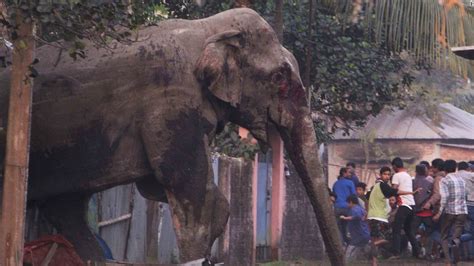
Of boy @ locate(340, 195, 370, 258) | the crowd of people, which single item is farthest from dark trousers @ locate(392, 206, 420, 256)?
boy @ locate(340, 195, 370, 258)

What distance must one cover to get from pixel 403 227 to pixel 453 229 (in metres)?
1.01

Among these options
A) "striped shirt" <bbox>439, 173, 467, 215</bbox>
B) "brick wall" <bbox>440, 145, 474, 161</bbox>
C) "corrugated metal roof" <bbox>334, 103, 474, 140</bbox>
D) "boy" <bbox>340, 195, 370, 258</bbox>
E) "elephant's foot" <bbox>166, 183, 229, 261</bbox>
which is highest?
"corrugated metal roof" <bbox>334, 103, 474, 140</bbox>

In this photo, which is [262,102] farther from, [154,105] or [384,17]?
[384,17]

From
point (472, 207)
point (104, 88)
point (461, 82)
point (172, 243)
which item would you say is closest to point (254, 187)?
point (172, 243)

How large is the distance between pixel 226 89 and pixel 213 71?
0.34m

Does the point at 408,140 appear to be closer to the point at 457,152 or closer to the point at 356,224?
the point at 457,152

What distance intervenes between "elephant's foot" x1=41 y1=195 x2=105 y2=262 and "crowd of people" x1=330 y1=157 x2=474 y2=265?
600 cm

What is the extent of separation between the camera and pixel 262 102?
12.3 meters

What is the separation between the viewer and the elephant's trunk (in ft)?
41.5

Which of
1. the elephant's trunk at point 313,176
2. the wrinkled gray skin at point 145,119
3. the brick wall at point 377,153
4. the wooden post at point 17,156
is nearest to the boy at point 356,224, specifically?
the elephant's trunk at point 313,176

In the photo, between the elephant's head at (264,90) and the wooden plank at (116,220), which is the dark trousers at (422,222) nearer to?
the wooden plank at (116,220)

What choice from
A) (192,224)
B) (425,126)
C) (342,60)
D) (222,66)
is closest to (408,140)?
(425,126)

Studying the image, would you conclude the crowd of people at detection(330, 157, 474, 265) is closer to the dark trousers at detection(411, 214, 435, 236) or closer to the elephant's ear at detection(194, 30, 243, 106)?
the dark trousers at detection(411, 214, 435, 236)

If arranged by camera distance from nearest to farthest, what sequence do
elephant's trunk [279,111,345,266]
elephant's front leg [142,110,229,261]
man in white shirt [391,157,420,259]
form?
1. elephant's front leg [142,110,229,261]
2. elephant's trunk [279,111,345,266]
3. man in white shirt [391,157,420,259]
